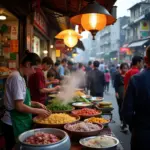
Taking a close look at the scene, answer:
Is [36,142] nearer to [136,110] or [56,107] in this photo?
[136,110]

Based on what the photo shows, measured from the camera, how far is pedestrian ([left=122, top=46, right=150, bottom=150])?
314 cm

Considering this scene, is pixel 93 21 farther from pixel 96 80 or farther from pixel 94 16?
pixel 96 80

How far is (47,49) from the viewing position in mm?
14156

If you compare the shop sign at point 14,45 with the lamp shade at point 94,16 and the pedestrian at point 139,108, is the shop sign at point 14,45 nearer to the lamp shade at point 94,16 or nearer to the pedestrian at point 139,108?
the lamp shade at point 94,16

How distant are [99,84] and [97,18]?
17.3 feet

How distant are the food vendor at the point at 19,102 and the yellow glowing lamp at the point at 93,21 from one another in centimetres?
169

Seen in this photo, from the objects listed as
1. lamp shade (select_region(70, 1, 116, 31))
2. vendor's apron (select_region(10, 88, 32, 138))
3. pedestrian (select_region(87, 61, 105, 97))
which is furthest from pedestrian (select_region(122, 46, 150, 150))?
pedestrian (select_region(87, 61, 105, 97))

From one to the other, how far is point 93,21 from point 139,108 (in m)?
2.24

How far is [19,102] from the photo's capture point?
338 centimetres

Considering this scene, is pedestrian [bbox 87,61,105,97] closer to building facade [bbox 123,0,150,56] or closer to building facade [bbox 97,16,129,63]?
building facade [bbox 123,0,150,56]

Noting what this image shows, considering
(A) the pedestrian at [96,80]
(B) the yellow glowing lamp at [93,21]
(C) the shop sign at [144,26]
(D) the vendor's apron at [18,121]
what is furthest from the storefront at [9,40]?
(C) the shop sign at [144,26]

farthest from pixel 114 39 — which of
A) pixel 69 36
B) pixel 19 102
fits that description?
pixel 19 102

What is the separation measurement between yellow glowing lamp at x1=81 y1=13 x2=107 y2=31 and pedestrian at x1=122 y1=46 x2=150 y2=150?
1789 millimetres

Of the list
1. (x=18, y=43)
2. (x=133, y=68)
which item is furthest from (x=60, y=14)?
(x=133, y=68)
